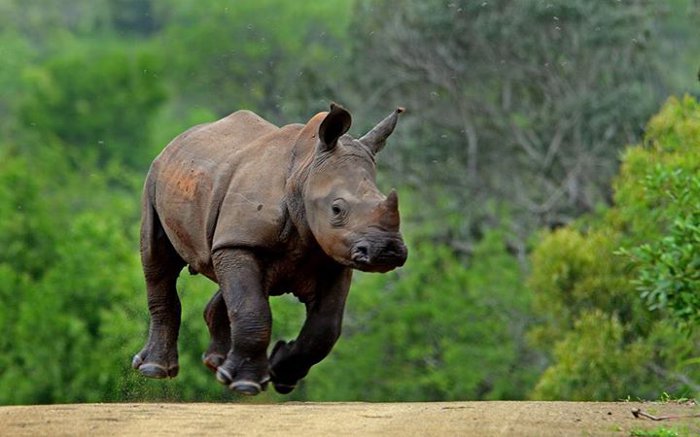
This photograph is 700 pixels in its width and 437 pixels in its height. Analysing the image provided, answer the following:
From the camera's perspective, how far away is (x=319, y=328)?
12.2 metres

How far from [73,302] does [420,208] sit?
7683 mm

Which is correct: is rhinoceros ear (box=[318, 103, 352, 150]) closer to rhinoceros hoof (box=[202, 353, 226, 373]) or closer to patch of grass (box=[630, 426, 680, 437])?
rhinoceros hoof (box=[202, 353, 226, 373])

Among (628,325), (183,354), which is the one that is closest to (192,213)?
Answer: (628,325)

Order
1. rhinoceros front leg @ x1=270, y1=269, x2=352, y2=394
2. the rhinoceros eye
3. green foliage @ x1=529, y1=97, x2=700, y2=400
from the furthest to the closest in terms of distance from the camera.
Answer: green foliage @ x1=529, y1=97, x2=700, y2=400 < rhinoceros front leg @ x1=270, y1=269, x2=352, y2=394 < the rhinoceros eye

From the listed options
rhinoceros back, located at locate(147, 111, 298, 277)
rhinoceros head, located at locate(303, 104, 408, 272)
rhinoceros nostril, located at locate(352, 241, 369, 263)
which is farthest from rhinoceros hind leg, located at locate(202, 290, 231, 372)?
rhinoceros nostril, located at locate(352, 241, 369, 263)

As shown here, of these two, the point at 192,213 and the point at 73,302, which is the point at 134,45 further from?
the point at 192,213

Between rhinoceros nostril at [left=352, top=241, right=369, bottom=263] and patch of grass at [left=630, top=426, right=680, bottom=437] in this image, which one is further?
rhinoceros nostril at [left=352, top=241, right=369, bottom=263]

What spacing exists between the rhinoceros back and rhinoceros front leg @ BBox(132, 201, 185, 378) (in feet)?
0.79

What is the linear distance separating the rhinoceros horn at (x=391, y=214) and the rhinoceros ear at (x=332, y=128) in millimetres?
853

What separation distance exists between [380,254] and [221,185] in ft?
5.59

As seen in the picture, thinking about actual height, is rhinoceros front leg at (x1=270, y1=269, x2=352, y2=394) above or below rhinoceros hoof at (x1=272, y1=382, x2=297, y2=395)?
above

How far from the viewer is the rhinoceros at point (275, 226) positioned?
37.3ft

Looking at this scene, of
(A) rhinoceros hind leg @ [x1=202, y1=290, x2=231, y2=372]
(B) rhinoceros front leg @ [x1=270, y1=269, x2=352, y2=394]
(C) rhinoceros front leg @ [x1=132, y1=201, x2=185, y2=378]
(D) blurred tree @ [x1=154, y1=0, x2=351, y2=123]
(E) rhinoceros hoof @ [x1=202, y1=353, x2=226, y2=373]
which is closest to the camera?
(B) rhinoceros front leg @ [x1=270, y1=269, x2=352, y2=394]

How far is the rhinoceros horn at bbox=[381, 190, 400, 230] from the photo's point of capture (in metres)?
10.9
